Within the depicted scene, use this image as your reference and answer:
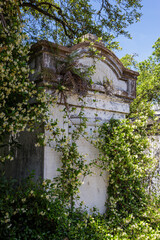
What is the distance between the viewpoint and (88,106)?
4562mm

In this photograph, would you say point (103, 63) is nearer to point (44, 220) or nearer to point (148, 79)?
point (44, 220)

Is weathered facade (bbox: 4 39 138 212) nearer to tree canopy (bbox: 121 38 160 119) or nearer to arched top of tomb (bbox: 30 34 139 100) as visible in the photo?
Answer: arched top of tomb (bbox: 30 34 139 100)

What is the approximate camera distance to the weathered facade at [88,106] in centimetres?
392

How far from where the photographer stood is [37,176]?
152 inches

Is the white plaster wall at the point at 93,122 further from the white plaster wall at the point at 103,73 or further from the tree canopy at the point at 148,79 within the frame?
the tree canopy at the point at 148,79

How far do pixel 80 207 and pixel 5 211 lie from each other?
57.1 inches

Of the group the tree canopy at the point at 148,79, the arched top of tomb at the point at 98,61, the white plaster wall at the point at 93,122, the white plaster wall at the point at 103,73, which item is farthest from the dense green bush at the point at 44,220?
the tree canopy at the point at 148,79

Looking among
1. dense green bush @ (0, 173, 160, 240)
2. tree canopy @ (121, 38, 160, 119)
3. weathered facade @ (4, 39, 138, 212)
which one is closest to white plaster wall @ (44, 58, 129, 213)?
weathered facade @ (4, 39, 138, 212)

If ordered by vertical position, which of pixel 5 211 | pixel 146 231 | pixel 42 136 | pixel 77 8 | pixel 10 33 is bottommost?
pixel 146 231

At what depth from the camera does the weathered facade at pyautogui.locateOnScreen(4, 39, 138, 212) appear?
392 cm

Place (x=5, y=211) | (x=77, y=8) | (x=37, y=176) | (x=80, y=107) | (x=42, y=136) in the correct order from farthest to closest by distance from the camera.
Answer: (x=77, y=8) < (x=80, y=107) < (x=37, y=176) < (x=42, y=136) < (x=5, y=211)

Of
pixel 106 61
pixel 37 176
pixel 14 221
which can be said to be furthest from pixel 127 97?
pixel 14 221

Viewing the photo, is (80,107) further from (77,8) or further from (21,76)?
(77,8)

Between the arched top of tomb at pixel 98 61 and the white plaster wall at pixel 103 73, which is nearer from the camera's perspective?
the arched top of tomb at pixel 98 61
